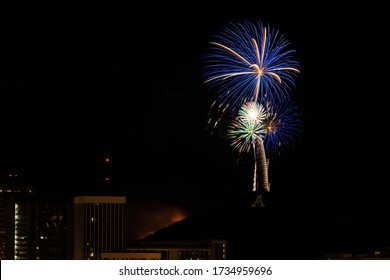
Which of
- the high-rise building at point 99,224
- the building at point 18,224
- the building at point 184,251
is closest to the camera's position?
the building at point 184,251

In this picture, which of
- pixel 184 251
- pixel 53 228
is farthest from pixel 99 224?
pixel 184 251

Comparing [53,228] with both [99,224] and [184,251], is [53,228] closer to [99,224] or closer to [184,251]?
Result: [99,224]

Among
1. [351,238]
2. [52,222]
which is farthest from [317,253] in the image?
[52,222]

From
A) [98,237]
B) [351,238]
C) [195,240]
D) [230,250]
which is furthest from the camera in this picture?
[98,237]

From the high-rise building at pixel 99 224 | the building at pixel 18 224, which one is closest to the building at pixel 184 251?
the high-rise building at pixel 99 224

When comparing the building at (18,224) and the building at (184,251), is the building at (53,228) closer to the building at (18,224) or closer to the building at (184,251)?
the building at (18,224)

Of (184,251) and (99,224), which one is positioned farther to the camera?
(99,224)
